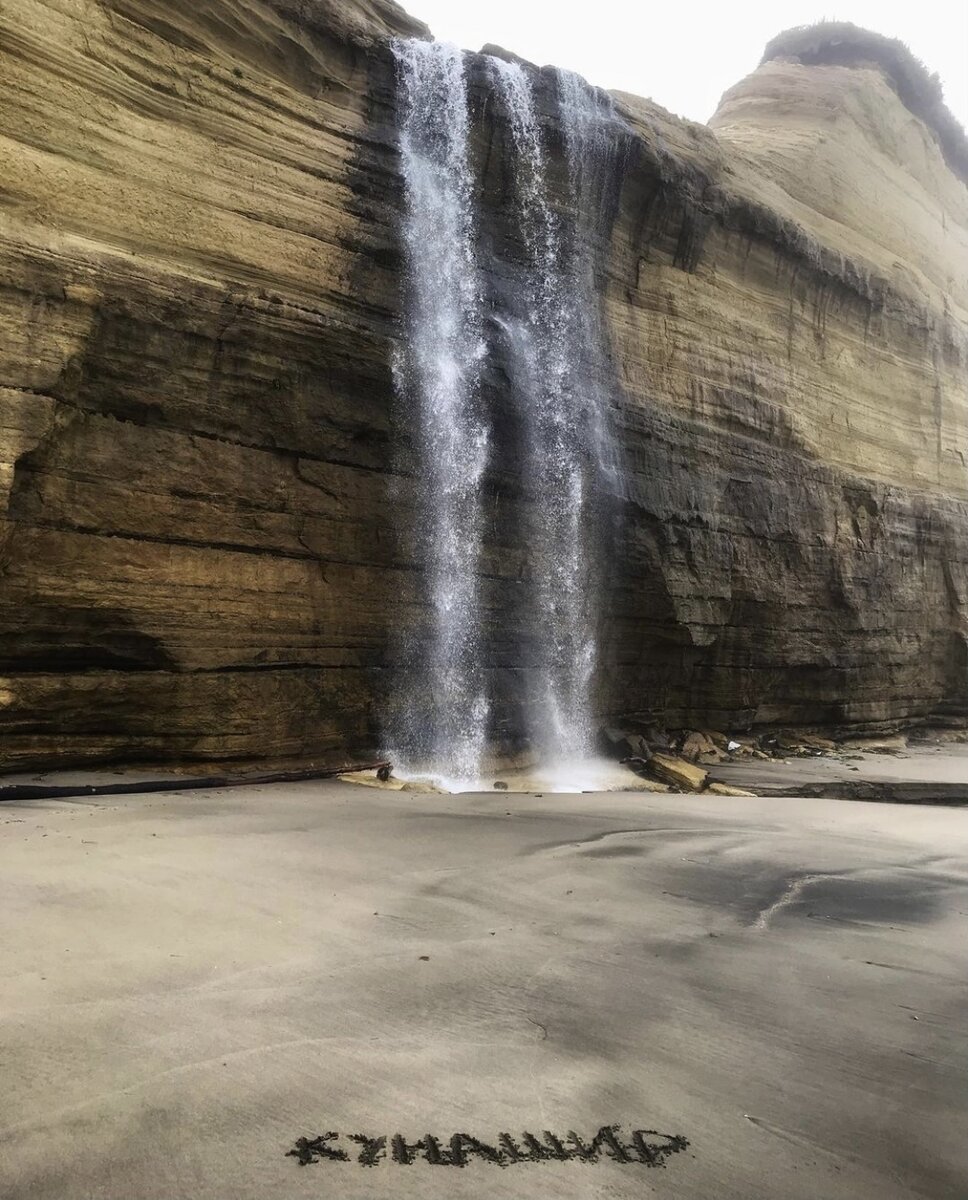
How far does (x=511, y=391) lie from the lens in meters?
12.7

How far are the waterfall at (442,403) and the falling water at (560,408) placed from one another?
0.96 m

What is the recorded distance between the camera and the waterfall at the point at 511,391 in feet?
38.2

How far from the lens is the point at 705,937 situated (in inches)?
157

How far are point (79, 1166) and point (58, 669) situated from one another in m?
7.45

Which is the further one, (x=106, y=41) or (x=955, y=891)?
(x=106, y=41)

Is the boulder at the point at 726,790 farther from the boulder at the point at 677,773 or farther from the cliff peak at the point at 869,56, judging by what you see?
the cliff peak at the point at 869,56

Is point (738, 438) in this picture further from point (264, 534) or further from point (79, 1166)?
point (79, 1166)

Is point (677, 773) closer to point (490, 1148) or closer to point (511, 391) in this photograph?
point (511, 391)

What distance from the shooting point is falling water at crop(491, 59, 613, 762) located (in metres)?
12.9

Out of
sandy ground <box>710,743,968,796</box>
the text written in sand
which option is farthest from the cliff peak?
the text written in sand

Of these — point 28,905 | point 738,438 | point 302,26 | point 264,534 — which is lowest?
point 28,905

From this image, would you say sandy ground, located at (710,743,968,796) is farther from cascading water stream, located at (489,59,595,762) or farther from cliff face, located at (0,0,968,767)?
cascading water stream, located at (489,59,595,762)

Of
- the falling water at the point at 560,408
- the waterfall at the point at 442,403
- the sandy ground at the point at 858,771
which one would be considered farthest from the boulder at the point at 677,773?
the waterfall at the point at 442,403

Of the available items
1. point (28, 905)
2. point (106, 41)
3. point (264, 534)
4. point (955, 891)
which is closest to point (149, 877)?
point (28, 905)
